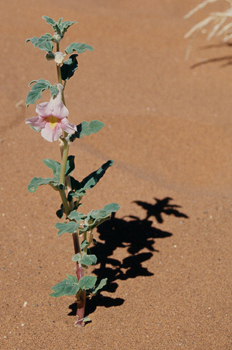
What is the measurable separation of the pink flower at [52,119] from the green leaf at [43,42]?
150 mm

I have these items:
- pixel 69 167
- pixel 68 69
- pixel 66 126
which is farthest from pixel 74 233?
pixel 68 69

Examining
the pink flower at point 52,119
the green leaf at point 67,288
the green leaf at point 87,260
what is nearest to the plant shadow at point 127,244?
the green leaf at point 67,288

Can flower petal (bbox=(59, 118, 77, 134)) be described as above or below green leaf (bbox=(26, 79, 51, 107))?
below

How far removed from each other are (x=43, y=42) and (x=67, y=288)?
956mm

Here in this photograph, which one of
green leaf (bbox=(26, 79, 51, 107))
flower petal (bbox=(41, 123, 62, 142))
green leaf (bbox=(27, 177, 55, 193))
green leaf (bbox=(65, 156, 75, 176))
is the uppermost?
green leaf (bbox=(26, 79, 51, 107))

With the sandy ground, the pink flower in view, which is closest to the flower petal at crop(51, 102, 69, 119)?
the pink flower

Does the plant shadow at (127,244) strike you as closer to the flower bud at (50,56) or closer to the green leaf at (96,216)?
the green leaf at (96,216)

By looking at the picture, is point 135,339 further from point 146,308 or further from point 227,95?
point 227,95

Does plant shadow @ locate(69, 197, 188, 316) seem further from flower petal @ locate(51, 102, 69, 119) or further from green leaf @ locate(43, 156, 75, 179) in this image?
flower petal @ locate(51, 102, 69, 119)

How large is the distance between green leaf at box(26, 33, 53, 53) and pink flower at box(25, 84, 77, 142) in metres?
0.15

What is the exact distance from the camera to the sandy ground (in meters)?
2.05

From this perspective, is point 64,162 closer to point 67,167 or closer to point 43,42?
point 67,167

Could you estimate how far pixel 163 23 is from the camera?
5.23 m

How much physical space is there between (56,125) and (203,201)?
1.68 m
